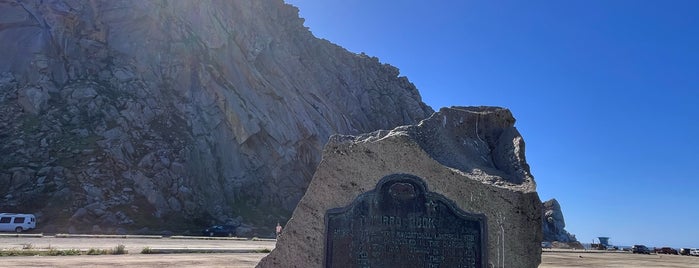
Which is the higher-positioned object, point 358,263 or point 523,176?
point 523,176

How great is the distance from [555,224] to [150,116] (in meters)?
67.1

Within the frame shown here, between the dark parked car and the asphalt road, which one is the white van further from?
the dark parked car

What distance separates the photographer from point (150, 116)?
40.8m

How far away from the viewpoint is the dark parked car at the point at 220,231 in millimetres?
35031

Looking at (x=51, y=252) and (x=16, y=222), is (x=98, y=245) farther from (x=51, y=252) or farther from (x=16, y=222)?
(x=16, y=222)

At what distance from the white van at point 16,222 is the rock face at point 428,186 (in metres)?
28.6

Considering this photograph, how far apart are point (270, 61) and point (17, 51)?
74.9ft

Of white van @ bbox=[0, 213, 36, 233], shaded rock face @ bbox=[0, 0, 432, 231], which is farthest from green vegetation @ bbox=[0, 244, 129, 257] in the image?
shaded rock face @ bbox=[0, 0, 432, 231]

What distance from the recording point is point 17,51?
40562 mm

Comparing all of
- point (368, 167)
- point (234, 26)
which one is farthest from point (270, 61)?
point (368, 167)

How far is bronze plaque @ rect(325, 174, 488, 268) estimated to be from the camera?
5.21m

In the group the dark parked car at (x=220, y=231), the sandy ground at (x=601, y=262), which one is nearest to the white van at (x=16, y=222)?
the dark parked car at (x=220, y=231)

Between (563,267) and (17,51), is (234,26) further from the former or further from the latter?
(563,267)

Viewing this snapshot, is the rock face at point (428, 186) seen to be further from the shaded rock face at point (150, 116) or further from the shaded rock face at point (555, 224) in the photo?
the shaded rock face at point (555, 224)
